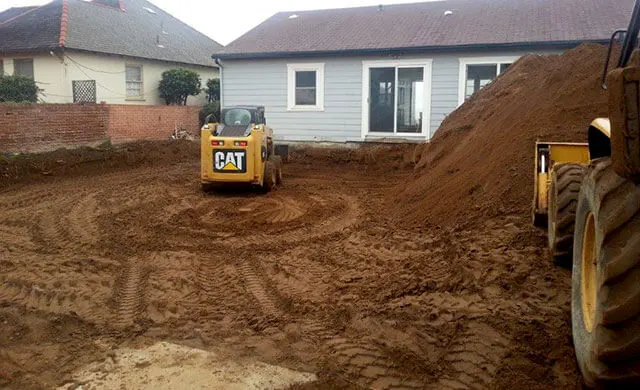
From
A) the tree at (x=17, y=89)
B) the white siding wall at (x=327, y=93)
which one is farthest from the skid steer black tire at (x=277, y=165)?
the tree at (x=17, y=89)

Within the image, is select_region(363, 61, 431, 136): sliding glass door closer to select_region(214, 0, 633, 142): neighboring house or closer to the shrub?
select_region(214, 0, 633, 142): neighboring house

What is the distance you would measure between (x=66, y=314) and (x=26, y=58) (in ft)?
60.9

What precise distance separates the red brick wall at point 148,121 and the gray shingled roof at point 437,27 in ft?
11.8

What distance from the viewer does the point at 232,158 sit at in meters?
11.3

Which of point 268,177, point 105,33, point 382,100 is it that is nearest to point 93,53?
point 105,33

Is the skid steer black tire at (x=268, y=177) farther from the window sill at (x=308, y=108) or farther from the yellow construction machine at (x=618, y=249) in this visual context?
the yellow construction machine at (x=618, y=249)

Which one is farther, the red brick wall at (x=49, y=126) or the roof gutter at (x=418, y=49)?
the roof gutter at (x=418, y=49)

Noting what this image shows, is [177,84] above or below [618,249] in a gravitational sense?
above

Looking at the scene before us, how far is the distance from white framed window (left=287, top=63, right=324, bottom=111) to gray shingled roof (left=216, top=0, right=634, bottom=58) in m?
0.56

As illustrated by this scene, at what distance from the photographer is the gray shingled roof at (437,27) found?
49.6ft

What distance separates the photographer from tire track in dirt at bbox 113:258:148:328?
16.5 feet

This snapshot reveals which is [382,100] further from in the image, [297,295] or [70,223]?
[297,295]

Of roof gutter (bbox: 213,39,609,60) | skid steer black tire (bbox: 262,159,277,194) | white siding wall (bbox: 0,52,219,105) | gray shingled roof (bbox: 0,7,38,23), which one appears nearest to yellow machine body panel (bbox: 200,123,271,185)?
skid steer black tire (bbox: 262,159,277,194)

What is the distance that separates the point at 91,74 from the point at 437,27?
1289 cm
